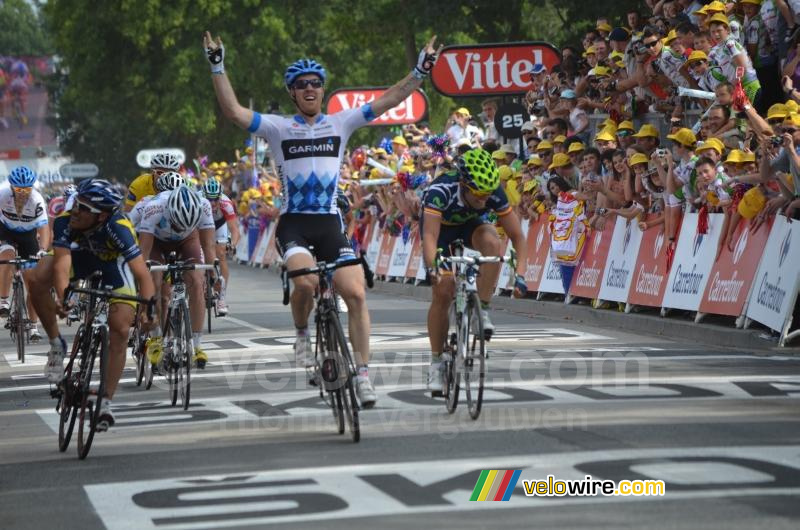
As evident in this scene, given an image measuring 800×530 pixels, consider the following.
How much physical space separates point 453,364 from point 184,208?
3.54 meters

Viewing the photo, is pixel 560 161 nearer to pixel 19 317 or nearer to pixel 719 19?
pixel 719 19

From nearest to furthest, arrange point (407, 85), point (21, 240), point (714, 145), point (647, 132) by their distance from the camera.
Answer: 1. point (407, 85)
2. point (714, 145)
3. point (21, 240)
4. point (647, 132)

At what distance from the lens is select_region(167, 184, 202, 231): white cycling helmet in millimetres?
14188

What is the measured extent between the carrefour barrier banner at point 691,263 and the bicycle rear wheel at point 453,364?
7.36 meters

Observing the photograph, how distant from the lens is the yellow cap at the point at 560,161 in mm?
23703

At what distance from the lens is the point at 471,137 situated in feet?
94.6

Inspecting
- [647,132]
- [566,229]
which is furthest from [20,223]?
[647,132]

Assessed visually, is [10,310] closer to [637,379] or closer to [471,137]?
[637,379]

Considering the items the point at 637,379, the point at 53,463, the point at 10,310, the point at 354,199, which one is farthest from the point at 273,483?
the point at 354,199

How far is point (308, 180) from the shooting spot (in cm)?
1160

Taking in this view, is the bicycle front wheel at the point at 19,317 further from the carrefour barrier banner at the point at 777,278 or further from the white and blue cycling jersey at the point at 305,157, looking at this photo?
the white and blue cycling jersey at the point at 305,157

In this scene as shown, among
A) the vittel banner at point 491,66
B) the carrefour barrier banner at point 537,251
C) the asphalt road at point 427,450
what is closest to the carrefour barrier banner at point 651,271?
the carrefour barrier banner at point 537,251

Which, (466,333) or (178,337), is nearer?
(466,333)

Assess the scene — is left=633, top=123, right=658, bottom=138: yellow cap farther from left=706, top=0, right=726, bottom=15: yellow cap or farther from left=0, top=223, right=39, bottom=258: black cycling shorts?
left=0, top=223, right=39, bottom=258: black cycling shorts
